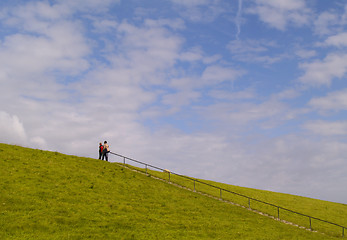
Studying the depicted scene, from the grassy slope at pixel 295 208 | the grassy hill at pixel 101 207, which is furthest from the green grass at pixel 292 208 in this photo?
the grassy hill at pixel 101 207

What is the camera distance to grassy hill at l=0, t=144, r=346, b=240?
20.7 m

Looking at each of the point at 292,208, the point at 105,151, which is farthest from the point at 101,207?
the point at 292,208

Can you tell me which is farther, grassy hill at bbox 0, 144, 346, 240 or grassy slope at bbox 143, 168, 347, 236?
grassy slope at bbox 143, 168, 347, 236

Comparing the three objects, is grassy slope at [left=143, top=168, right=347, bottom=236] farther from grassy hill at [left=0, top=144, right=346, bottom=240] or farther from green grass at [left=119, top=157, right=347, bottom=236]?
grassy hill at [left=0, top=144, right=346, bottom=240]

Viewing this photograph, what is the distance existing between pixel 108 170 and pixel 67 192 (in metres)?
11.1

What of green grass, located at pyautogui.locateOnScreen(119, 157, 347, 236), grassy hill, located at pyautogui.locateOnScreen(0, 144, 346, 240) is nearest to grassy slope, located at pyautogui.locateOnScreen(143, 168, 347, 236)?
green grass, located at pyautogui.locateOnScreen(119, 157, 347, 236)

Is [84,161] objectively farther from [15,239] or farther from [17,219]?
[15,239]

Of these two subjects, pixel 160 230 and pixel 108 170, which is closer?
pixel 160 230

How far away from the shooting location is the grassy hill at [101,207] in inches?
815

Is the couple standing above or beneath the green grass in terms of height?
above

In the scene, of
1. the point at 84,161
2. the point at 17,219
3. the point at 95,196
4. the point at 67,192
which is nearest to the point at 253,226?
the point at 95,196

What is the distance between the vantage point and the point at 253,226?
93.4 feet

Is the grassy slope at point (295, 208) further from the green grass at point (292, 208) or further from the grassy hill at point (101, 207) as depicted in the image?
the grassy hill at point (101, 207)

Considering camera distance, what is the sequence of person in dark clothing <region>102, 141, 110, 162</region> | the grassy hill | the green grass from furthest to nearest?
person in dark clothing <region>102, 141, 110, 162</region> → the green grass → the grassy hill
